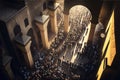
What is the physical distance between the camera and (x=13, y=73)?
15500 mm

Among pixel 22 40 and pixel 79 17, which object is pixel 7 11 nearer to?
pixel 22 40

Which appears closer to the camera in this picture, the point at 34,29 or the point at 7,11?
the point at 7,11

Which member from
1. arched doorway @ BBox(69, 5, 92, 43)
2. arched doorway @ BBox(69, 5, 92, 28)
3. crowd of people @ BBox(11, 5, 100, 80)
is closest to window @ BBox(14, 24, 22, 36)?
crowd of people @ BBox(11, 5, 100, 80)

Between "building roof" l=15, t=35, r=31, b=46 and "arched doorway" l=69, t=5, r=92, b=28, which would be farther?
"arched doorway" l=69, t=5, r=92, b=28

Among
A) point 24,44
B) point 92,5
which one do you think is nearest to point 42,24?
point 24,44

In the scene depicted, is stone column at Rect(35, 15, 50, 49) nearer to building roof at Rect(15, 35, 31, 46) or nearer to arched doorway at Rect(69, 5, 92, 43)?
building roof at Rect(15, 35, 31, 46)

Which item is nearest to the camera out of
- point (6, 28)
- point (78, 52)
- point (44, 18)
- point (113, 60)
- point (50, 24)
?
point (113, 60)

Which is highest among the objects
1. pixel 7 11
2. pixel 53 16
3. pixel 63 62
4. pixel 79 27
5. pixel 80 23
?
pixel 7 11

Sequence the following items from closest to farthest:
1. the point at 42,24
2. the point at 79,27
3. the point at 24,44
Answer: the point at 24,44, the point at 42,24, the point at 79,27

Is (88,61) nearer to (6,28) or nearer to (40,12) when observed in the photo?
(40,12)

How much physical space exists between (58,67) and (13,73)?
4369 mm

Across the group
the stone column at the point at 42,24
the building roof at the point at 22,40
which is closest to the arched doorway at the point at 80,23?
the stone column at the point at 42,24

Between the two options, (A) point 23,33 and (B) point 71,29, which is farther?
(B) point 71,29

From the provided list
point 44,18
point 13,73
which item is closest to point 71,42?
point 44,18
